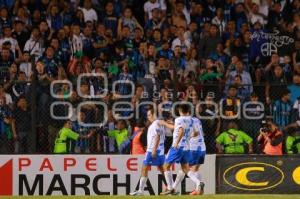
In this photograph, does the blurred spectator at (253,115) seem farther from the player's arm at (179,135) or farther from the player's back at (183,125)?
the player's arm at (179,135)

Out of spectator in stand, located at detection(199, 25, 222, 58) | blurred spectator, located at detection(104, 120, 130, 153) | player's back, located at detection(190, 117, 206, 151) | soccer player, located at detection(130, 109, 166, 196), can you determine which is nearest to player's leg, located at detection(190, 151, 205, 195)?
player's back, located at detection(190, 117, 206, 151)

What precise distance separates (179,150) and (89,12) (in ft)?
19.7

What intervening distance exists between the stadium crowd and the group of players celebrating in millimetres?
782

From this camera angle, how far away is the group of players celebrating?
65.1 feet

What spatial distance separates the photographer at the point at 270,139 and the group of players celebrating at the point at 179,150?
1.58 metres

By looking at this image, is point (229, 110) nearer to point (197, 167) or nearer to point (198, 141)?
point (198, 141)

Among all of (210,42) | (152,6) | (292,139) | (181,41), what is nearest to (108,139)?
(292,139)

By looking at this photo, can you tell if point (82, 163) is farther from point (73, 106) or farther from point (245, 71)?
point (245, 71)

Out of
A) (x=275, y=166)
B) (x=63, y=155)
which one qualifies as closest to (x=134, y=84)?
(x=63, y=155)

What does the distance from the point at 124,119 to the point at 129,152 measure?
0.78 m

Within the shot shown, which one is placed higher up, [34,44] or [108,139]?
[34,44]

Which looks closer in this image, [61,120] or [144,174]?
[144,174]

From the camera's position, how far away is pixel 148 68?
22828mm

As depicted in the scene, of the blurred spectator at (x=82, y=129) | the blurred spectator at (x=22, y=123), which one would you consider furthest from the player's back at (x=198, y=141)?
the blurred spectator at (x=22, y=123)
